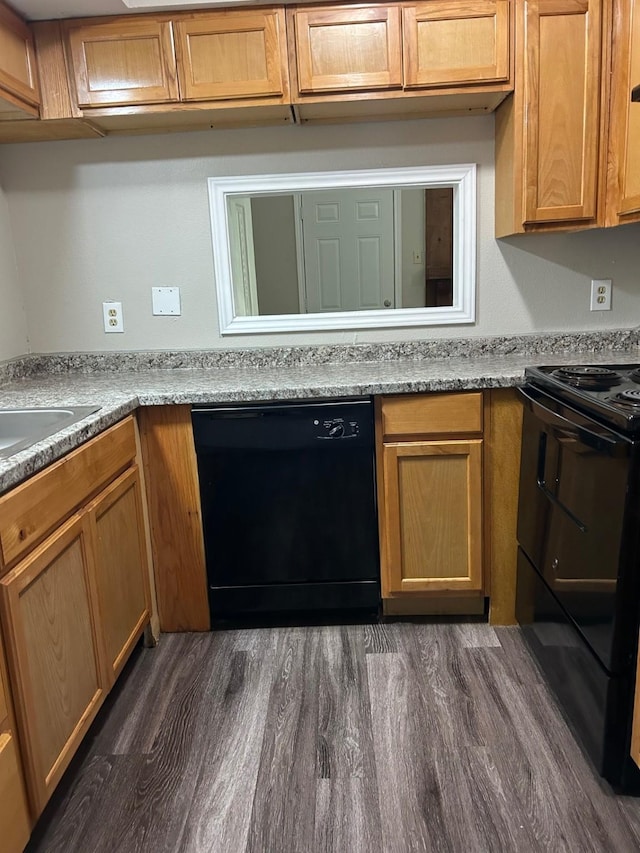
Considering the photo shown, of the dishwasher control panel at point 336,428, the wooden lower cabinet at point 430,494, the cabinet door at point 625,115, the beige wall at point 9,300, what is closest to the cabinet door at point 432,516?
the wooden lower cabinet at point 430,494

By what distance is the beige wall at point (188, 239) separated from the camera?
90.5 inches

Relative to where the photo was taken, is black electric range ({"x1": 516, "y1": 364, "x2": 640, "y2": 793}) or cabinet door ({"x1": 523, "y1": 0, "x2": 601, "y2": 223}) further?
cabinet door ({"x1": 523, "y1": 0, "x2": 601, "y2": 223})

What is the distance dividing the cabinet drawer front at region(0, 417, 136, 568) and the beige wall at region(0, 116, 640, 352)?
2.66ft

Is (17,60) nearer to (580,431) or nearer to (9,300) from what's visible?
(9,300)

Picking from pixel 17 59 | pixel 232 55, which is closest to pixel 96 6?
pixel 17 59

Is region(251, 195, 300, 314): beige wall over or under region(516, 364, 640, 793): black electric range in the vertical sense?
over

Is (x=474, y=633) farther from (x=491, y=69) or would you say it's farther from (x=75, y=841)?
(x=491, y=69)

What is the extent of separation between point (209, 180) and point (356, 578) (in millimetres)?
1564

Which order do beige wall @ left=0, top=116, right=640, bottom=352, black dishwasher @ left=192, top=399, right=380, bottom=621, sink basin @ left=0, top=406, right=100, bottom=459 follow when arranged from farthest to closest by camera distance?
1. beige wall @ left=0, top=116, right=640, bottom=352
2. black dishwasher @ left=192, top=399, right=380, bottom=621
3. sink basin @ left=0, top=406, right=100, bottom=459

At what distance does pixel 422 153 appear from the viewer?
2295mm

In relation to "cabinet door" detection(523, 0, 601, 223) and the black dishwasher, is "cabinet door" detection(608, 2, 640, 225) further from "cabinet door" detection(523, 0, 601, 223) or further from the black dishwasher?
the black dishwasher

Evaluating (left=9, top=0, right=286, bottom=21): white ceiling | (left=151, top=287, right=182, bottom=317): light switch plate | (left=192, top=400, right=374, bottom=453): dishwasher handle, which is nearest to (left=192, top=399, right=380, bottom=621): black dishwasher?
(left=192, top=400, right=374, bottom=453): dishwasher handle

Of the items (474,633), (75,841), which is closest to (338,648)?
(474,633)

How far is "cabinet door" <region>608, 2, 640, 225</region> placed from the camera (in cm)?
184
